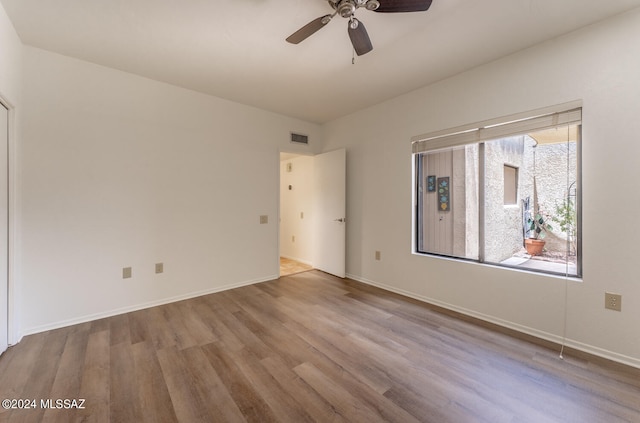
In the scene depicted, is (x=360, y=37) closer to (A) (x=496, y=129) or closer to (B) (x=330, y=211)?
(A) (x=496, y=129)

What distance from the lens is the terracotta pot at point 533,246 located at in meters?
2.45

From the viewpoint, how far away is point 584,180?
2.08 meters

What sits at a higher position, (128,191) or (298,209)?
(128,191)

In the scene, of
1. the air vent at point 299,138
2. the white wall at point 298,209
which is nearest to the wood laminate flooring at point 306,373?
the white wall at point 298,209

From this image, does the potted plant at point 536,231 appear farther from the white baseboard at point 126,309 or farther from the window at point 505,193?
the white baseboard at point 126,309

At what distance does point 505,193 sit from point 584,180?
0.63 meters

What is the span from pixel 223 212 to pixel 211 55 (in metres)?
1.81

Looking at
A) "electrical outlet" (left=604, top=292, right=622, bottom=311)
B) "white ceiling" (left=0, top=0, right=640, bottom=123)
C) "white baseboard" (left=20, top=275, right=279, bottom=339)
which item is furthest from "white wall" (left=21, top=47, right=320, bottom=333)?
"electrical outlet" (left=604, top=292, right=622, bottom=311)

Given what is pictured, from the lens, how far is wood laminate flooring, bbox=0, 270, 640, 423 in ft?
4.85

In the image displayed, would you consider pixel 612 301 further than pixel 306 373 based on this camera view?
Yes

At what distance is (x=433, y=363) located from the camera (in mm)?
1917

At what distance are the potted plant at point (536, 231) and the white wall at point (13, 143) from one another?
4.50 m

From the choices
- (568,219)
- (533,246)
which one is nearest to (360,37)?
(568,219)

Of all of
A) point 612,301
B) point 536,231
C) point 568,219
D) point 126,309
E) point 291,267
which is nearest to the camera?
point 612,301
